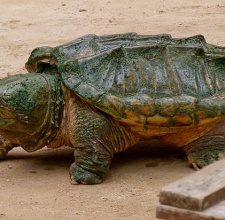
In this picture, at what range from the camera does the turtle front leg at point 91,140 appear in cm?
598

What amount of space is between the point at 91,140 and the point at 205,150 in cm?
92

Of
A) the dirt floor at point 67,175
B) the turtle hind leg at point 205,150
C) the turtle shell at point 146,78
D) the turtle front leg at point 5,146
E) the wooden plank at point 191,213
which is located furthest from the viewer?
the turtle front leg at point 5,146

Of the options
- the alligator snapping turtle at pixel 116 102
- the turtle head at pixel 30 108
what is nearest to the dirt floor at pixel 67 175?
the alligator snapping turtle at pixel 116 102

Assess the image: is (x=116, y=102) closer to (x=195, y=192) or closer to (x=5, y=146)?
(x=5, y=146)

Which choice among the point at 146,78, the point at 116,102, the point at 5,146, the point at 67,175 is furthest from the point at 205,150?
the point at 5,146

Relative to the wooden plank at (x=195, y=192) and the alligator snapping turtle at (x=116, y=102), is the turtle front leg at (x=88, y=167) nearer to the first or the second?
the alligator snapping turtle at (x=116, y=102)

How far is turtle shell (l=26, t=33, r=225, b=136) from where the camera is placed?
5910 millimetres

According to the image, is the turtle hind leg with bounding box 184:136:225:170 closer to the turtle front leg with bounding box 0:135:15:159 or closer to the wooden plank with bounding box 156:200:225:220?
the turtle front leg with bounding box 0:135:15:159

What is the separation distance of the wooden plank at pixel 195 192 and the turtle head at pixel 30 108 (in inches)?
104

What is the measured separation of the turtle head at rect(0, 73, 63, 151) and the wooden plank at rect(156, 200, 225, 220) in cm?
271

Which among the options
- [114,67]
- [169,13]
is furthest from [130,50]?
[169,13]

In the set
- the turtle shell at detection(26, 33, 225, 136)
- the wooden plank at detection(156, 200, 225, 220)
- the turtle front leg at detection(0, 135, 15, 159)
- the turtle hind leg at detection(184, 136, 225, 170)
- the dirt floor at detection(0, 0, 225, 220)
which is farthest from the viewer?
the turtle front leg at detection(0, 135, 15, 159)

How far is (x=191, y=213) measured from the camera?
3365 millimetres

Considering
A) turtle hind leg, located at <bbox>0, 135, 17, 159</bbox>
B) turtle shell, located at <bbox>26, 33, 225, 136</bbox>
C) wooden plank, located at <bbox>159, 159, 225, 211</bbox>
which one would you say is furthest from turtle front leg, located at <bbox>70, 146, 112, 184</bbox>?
wooden plank, located at <bbox>159, 159, 225, 211</bbox>
